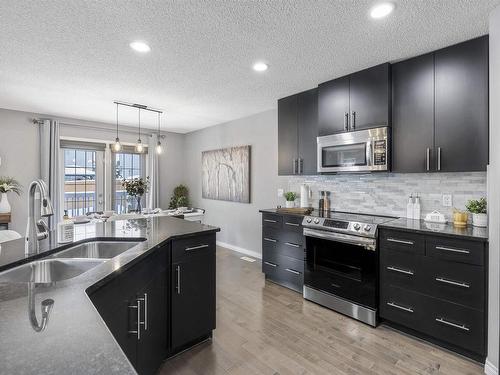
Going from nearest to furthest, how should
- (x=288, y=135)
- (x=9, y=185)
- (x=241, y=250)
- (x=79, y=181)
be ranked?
(x=288, y=135) → (x=9, y=185) → (x=241, y=250) → (x=79, y=181)

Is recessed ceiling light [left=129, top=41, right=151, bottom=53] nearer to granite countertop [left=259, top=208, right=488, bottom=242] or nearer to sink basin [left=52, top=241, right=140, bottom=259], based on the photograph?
sink basin [left=52, top=241, right=140, bottom=259]

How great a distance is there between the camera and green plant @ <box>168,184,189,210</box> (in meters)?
6.07

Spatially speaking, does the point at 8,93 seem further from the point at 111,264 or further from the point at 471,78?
the point at 471,78

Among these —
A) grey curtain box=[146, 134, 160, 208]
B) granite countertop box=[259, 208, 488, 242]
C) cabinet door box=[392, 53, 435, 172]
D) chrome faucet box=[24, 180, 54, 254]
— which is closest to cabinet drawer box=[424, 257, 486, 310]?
granite countertop box=[259, 208, 488, 242]

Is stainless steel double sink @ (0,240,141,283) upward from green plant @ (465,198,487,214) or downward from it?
downward

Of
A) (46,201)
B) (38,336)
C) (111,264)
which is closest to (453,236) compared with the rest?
(111,264)

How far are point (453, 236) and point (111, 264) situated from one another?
2391 millimetres

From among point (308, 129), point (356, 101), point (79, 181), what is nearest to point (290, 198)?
point (308, 129)

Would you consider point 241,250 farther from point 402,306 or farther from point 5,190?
point 5,190

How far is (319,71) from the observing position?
9.52ft

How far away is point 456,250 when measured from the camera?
2.08 m

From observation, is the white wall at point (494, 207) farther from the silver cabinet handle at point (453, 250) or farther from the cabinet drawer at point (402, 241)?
the cabinet drawer at point (402, 241)

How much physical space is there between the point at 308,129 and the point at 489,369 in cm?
276

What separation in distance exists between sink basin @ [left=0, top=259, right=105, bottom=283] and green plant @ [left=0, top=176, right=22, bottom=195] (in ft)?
11.6
